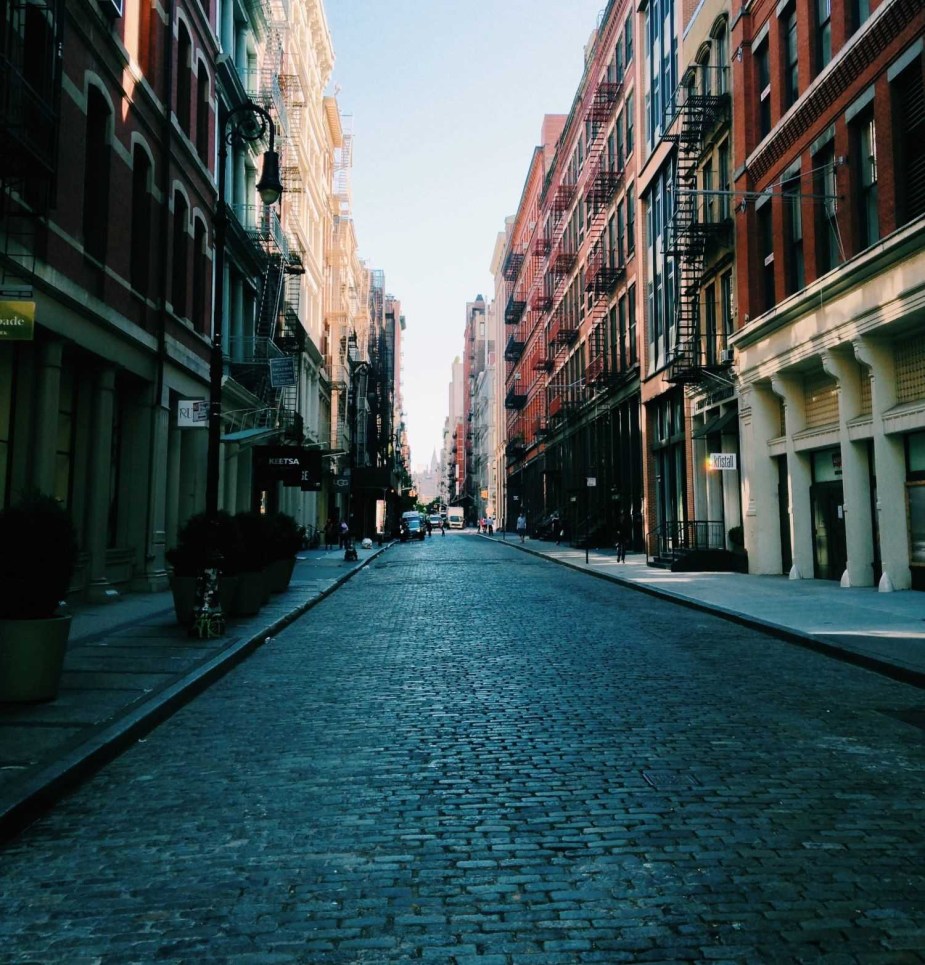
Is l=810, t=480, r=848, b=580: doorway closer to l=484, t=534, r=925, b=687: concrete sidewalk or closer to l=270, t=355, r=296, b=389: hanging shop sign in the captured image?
l=484, t=534, r=925, b=687: concrete sidewalk

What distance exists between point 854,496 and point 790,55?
11.1 m

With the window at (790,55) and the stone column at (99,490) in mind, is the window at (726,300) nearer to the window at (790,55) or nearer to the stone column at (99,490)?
the window at (790,55)

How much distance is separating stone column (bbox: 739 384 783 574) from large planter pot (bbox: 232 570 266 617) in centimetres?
1431

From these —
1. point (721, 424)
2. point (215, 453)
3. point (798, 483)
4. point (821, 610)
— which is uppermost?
point (721, 424)

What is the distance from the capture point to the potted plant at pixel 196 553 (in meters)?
A: 12.2

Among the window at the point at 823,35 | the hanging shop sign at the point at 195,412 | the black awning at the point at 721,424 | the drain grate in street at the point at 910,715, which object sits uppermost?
the window at the point at 823,35

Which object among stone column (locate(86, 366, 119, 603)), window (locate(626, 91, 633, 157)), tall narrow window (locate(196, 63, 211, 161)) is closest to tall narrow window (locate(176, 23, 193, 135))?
tall narrow window (locate(196, 63, 211, 161))

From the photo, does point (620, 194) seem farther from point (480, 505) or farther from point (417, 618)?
point (480, 505)

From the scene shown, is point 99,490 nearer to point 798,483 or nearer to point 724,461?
point 724,461

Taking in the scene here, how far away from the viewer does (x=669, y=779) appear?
5750mm

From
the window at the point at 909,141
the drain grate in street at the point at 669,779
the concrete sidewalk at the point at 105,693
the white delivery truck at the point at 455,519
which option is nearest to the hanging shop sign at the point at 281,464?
the concrete sidewalk at the point at 105,693

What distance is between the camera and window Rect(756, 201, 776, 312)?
23.4 meters

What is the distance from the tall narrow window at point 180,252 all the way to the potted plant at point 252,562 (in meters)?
8.57

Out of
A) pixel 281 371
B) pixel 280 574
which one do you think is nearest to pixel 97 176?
pixel 280 574
